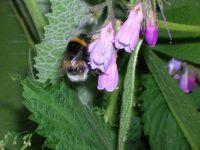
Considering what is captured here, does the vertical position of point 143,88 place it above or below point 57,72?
below

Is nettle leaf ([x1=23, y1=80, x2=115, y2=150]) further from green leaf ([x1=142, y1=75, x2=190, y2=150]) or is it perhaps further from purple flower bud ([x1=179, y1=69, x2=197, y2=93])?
purple flower bud ([x1=179, y1=69, x2=197, y2=93])

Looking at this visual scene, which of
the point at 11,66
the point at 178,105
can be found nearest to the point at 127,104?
the point at 178,105

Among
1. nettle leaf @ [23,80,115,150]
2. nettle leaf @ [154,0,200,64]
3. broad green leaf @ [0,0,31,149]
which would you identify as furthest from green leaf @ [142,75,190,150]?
broad green leaf @ [0,0,31,149]

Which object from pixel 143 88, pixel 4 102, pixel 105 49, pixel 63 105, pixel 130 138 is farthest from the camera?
pixel 4 102

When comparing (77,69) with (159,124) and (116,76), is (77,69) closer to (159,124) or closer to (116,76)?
(116,76)

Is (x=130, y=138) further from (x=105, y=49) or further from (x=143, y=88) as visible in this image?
(x=105, y=49)

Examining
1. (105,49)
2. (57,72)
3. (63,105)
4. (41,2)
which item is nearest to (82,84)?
(57,72)

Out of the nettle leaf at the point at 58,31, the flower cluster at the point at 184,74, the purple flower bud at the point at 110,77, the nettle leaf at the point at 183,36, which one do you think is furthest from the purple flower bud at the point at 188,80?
the purple flower bud at the point at 110,77

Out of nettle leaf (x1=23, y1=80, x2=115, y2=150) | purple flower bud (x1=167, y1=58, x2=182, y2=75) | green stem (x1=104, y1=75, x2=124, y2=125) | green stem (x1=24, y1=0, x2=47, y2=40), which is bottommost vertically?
green stem (x1=104, y1=75, x2=124, y2=125)
